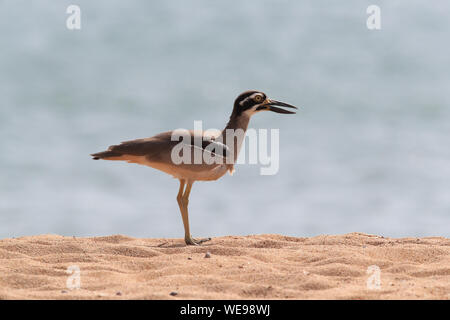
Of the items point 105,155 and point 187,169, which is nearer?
point 105,155

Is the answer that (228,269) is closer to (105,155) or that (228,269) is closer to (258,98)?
(105,155)

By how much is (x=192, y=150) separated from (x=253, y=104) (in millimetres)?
1502

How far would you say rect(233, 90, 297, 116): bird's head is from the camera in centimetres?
857

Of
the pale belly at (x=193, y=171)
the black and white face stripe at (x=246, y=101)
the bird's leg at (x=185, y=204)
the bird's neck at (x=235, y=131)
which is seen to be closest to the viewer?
the pale belly at (x=193, y=171)

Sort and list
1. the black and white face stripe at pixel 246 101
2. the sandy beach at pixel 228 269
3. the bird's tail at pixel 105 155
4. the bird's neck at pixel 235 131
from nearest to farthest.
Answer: the sandy beach at pixel 228 269 → the bird's tail at pixel 105 155 → the bird's neck at pixel 235 131 → the black and white face stripe at pixel 246 101

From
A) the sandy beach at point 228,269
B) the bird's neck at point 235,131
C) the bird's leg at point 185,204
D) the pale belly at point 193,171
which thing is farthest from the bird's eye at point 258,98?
the sandy beach at point 228,269

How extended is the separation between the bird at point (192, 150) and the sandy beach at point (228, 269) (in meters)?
0.88

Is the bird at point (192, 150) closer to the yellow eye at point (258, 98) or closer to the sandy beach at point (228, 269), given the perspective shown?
the yellow eye at point (258, 98)

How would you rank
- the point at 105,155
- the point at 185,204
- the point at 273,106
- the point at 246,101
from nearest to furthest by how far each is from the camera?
the point at 105,155 < the point at 185,204 < the point at 246,101 < the point at 273,106

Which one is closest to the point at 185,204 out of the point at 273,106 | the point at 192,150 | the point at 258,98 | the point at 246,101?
the point at 192,150

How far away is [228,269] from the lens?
601 cm

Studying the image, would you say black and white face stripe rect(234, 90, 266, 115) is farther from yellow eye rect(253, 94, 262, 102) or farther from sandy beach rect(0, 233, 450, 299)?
sandy beach rect(0, 233, 450, 299)

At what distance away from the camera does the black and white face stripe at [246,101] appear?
8570 millimetres
